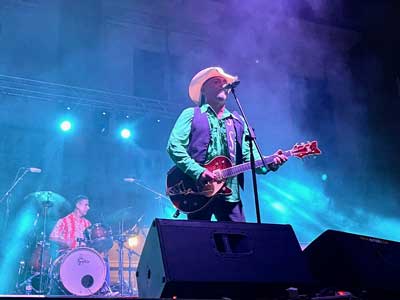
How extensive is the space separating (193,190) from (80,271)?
13.0 ft

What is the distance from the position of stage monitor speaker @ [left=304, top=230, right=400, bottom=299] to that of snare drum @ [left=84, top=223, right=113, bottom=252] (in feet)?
16.3

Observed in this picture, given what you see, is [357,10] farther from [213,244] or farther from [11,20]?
[213,244]

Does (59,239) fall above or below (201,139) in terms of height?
above

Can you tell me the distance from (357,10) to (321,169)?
318 centimetres

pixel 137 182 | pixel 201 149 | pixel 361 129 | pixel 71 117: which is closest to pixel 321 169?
pixel 361 129

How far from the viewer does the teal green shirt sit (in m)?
3.35

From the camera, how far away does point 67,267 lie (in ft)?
21.9

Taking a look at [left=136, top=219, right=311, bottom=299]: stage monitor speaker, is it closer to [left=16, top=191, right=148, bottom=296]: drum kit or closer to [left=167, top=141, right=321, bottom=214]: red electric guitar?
[left=167, top=141, right=321, bottom=214]: red electric guitar

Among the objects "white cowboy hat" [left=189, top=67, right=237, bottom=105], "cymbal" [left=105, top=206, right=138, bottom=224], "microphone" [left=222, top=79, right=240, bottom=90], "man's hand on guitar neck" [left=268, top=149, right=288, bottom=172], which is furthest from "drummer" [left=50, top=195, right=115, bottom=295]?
"microphone" [left=222, top=79, right=240, bottom=90]

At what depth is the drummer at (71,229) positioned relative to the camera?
23.2 feet

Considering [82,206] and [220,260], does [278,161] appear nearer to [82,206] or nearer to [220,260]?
[220,260]

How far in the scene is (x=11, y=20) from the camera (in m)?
9.46

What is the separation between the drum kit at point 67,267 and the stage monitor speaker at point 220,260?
449 cm

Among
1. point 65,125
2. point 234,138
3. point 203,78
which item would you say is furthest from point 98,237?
point 234,138
